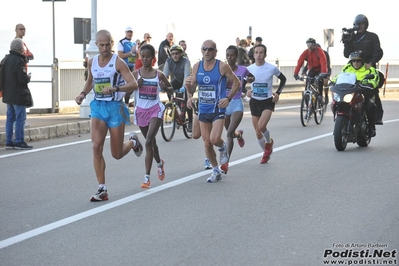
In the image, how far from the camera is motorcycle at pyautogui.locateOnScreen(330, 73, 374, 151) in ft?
49.9

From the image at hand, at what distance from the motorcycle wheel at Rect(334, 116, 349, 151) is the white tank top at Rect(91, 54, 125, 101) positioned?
540 cm

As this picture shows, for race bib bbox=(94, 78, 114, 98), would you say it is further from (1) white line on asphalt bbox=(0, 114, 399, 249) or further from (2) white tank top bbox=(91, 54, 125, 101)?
(1) white line on asphalt bbox=(0, 114, 399, 249)

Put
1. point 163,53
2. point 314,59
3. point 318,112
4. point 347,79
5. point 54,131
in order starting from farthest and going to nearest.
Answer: point 163,53, point 314,59, point 318,112, point 54,131, point 347,79

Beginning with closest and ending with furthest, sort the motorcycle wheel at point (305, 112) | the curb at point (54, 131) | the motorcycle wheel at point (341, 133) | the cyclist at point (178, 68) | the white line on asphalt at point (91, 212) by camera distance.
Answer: the white line on asphalt at point (91, 212), the motorcycle wheel at point (341, 133), the cyclist at point (178, 68), the curb at point (54, 131), the motorcycle wheel at point (305, 112)

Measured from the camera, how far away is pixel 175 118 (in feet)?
57.7

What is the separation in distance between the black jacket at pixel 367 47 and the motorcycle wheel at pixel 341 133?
1.45 meters

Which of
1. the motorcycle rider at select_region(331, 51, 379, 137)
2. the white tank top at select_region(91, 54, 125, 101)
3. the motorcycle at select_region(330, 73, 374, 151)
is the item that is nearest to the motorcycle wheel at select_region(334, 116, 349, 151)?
the motorcycle at select_region(330, 73, 374, 151)

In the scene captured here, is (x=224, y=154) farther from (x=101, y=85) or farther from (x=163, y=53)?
(x=163, y=53)

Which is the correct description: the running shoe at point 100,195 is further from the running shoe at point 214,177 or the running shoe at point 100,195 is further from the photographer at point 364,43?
the photographer at point 364,43

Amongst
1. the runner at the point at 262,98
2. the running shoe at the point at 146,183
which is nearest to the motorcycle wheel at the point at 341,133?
the runner at the point at 262,98

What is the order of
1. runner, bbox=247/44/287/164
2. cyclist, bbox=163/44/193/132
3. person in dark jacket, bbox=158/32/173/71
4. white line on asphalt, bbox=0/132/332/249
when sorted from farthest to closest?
person in dark jacket, bbox=158/32/173/71
cyclist, bbox=163/44/193/132
runner, bbox=247/44/287/164
white line on asphalt, bbox=0/132/332/249

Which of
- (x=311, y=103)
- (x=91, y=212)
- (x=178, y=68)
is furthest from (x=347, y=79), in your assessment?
(x=91, y=212)

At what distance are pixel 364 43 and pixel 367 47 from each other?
9 cm

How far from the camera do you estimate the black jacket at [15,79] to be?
15.9 m
